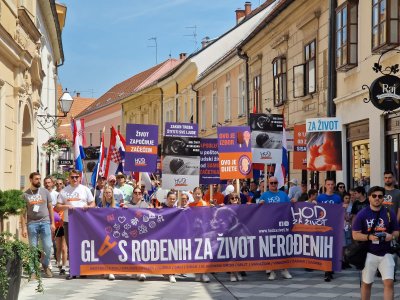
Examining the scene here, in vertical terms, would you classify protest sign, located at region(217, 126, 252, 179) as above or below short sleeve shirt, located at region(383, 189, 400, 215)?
above

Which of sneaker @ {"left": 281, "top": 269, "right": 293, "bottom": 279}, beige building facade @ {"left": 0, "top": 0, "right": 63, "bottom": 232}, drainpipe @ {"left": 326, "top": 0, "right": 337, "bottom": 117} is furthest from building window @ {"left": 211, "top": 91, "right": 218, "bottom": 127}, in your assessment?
sneaker @ {"left": 281, "top": 269, "right": 293, "bottom": 279}

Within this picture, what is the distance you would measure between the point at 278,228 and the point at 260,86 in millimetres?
15934

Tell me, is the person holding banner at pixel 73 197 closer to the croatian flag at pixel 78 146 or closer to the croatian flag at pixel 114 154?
the croatian flag at pixel 78 146

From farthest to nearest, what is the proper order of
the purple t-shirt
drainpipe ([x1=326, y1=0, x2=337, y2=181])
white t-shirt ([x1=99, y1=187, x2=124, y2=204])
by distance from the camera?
drainpipe ([x1=326, y1=0, x2=337, y2=181]), white t-shirt ([x1=99, y1=187, x2=124, y2=204]), the purple t-shirt

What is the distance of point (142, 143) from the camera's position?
1609 centimetres

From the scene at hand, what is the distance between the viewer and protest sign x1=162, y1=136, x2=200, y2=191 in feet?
50.1

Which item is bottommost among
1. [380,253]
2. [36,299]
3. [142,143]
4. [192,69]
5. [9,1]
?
[36,299]

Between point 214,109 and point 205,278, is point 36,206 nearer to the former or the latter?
point 205,278

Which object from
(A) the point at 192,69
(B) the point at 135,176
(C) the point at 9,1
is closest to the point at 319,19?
(B) the point at 135,176

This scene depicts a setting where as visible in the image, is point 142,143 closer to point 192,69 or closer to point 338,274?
point 338,274

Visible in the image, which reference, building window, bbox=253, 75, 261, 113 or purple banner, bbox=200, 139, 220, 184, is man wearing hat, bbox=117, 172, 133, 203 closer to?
purple banner, bbox=200, 139, 220, 184

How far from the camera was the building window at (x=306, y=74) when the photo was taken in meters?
21.5

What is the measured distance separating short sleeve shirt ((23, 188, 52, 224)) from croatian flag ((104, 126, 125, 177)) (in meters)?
6.41

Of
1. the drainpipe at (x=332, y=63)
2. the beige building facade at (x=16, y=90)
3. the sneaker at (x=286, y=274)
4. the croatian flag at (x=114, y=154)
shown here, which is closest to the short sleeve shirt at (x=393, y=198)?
the sneaker at (x=286, y=274)
